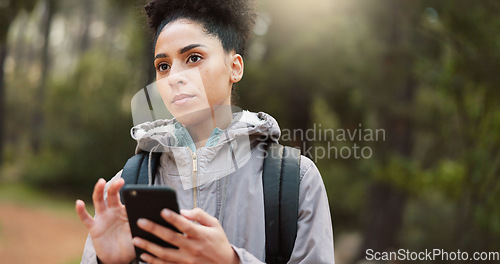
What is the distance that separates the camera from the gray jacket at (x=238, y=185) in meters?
1.34

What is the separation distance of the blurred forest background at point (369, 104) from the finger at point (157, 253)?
99 cm

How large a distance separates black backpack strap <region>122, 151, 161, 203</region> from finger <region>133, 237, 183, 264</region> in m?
0.31

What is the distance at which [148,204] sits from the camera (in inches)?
42.7

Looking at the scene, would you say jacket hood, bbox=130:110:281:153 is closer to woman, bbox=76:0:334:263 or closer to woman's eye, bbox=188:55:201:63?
woman, bbox=76:0:334:263

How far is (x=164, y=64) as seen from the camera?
147 centimetres

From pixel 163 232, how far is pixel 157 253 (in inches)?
2.7

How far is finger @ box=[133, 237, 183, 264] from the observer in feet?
3.64

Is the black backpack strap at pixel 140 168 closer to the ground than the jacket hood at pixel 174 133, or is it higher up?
closer to the ground

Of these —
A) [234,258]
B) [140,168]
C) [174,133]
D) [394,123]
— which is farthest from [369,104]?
[234,258]

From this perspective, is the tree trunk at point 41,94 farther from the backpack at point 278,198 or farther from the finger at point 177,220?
the finger at point 177,220

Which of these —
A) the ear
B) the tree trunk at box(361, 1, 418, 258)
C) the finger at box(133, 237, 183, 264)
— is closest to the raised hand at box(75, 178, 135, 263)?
the finger at box(133, 237, 183, 264)

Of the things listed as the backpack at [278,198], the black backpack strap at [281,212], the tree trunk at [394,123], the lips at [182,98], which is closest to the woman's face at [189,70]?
the lips at [182,98]

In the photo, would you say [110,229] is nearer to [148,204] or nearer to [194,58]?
[148,204]

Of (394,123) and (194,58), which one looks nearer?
(194,58)
